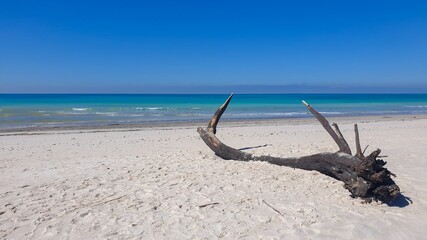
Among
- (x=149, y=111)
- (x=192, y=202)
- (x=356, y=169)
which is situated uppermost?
(x=356, y=169)

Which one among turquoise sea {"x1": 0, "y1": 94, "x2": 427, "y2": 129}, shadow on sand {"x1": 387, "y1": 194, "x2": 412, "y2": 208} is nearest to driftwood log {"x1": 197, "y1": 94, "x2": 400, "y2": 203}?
shadow on sand {"x1": 387, "y1": 194, "x2": 412, "y2": 208}

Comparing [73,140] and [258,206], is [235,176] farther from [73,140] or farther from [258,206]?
[73,140]

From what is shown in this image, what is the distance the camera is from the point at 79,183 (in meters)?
5.97

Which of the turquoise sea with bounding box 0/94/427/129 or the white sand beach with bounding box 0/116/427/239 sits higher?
the white sand beach with bounding box 0/116/427/239

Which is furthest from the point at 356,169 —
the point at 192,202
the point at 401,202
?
the point at 192,202

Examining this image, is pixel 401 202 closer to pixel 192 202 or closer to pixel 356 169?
pixel 356 169

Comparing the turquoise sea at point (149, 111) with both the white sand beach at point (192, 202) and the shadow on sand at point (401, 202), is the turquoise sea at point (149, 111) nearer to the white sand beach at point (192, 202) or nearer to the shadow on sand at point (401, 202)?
the white sand beach at point (192, 202)

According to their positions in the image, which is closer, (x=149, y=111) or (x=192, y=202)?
(x=192, y=202)

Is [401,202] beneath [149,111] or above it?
above

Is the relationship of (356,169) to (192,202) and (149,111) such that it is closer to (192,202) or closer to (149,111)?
(192,202)

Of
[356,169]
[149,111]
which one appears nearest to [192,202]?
[356,169]

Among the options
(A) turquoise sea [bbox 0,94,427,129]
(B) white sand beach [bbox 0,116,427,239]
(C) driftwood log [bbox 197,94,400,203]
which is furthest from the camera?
(A) turquoise sea [bbox 0,94,427,129]

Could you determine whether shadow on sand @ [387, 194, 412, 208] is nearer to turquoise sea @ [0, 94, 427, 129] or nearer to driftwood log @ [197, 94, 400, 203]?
driftwood log @ [197, 94, 400, 203]

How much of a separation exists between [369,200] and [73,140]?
10.4 meters
